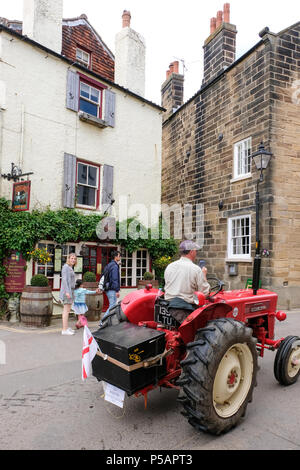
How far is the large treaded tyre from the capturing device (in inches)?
109

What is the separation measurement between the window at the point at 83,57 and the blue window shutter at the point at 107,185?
13.1ft

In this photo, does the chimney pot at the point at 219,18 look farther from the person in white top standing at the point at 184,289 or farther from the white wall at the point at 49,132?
the person in white top standing at the point at 184,289

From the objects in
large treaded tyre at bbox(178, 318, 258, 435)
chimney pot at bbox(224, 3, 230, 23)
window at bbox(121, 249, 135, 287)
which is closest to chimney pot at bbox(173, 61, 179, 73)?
chimney pot at bbox(224, 3, 230, 23)

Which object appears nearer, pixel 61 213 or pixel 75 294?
pixel 75 294

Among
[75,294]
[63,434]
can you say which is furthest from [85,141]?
[63,434]

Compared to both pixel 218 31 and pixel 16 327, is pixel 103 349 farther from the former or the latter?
pixel 218 31

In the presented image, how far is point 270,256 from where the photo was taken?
1012cm

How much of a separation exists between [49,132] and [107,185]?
2.31 meters

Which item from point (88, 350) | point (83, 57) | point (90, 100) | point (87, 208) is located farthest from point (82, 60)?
point (88, 350)

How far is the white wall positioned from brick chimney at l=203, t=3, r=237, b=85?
396 centimetres

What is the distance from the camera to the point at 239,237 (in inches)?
457

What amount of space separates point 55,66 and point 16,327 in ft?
24.0

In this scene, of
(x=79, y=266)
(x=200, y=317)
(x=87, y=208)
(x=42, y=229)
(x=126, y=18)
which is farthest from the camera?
(x=126, y=18)

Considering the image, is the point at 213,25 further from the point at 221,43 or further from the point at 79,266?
the point at 79,266
